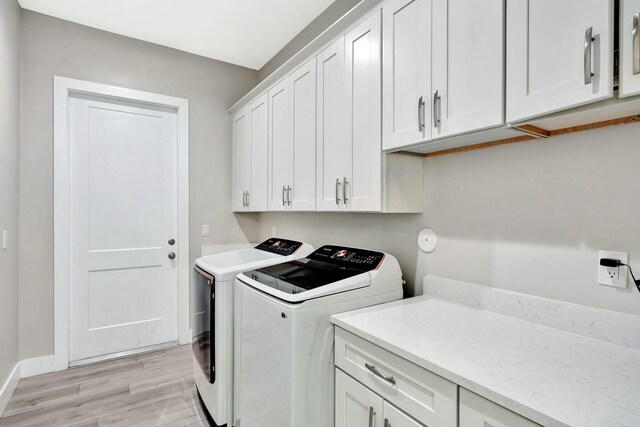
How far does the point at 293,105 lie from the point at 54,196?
6.83 ft

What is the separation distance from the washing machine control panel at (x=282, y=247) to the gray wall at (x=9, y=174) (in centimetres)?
174

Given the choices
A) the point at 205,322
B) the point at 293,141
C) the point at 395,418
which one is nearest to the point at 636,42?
the point at 395,418

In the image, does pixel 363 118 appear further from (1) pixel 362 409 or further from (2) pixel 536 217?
(1) pixel 362 409

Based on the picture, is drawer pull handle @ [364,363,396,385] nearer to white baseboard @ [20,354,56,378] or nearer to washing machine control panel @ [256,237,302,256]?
washing machine control panel @ [256,237,302,256]

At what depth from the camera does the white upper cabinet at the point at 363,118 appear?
1.55m

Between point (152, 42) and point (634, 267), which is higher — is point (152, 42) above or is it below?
above

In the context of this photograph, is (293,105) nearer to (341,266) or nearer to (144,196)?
(341,266)

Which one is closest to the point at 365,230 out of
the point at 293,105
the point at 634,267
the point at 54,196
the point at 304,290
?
the point at 304,290

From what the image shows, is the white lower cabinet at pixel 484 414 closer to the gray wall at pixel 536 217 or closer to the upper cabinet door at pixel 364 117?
the gray wall at pixel 536 217

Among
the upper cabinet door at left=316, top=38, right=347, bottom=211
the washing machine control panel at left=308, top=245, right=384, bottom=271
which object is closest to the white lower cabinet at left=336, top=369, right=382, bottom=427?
the washing machine control panel at left=308, top=245, right=384, bottom=271

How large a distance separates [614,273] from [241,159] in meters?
2.78

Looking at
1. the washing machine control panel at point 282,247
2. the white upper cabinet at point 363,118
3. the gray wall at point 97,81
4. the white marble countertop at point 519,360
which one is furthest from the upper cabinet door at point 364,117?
the gray wall at point 97,81

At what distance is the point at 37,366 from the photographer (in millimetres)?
2521

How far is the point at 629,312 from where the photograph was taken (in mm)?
1028
